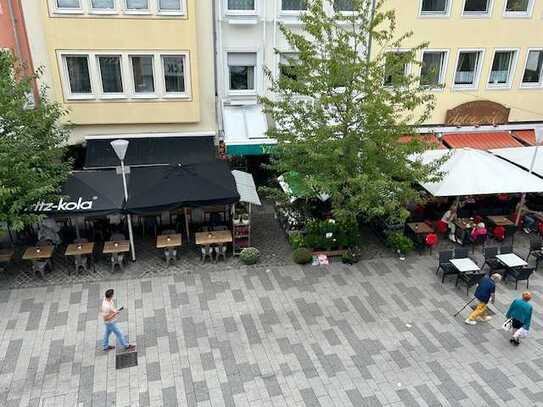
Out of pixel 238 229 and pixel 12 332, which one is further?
pixel 238 229

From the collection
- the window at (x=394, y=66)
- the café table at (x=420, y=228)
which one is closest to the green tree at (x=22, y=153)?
the window at (x=394, y=66)

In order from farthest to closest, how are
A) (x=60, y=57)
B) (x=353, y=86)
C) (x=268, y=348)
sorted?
(x=60, y=57), (x=353, y=86), (x=268, y=348)

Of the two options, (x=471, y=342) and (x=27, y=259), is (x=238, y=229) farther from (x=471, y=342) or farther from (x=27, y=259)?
(x=471, y=342)

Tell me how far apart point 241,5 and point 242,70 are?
269cm

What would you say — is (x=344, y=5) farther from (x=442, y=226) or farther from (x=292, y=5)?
(x=442, y=226)

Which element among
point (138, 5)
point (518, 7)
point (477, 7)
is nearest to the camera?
point (138, 5)

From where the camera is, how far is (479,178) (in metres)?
16.9

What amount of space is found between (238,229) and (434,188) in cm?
739

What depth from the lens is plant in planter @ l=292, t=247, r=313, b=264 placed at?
1603 cm

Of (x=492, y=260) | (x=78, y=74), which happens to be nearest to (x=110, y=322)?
(x=78, y=74)

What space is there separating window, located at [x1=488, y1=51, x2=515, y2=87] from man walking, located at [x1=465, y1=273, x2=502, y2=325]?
42.5 feet

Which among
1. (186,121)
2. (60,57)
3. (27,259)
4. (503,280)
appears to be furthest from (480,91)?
(27,259)

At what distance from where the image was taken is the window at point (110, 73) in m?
18.7

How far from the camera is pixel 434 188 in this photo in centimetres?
1683
